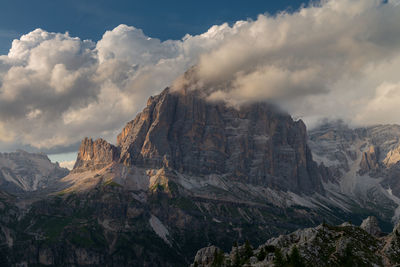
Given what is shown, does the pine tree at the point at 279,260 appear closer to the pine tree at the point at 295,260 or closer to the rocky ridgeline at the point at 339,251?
the rocky ridgeline at the point at 339,251

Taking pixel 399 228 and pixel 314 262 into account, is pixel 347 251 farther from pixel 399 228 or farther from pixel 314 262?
pixel 399 228

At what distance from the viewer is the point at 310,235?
193500 millimetres

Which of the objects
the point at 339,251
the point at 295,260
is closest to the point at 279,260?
the point at 295,260

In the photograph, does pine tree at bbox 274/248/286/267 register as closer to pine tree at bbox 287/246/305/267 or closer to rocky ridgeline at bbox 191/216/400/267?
→ rocky ridgeline at bbox 191/216/400/267

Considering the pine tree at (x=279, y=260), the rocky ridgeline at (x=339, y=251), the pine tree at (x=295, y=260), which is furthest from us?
the pine tree at (x=279, y=260)

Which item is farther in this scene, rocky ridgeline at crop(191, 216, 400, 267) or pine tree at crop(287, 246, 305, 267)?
rocky ridgeline at crop(191, 216, 400, 267)

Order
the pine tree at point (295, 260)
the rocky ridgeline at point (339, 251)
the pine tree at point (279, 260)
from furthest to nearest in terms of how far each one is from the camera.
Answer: the pine tree at point (279, 260) < the rocky ridgeline at point (339, 251) < the pine tree at point (295, 260)

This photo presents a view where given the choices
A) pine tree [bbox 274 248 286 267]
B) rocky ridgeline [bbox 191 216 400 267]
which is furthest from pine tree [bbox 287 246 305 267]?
pine tree [bbox 274 248 286 267]

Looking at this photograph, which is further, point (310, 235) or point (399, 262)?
point (310, 235)

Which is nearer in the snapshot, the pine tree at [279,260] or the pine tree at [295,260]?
the pine tree at [295,260]

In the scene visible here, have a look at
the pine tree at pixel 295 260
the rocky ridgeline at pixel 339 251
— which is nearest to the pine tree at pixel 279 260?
the rocky ridgeline at pixel 339 251

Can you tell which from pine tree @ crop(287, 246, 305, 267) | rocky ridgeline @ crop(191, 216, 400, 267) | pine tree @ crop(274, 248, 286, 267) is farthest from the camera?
pine tree @ crop(274, 248, 286, 267)

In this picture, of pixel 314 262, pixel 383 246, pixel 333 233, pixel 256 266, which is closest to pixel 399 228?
pixel 383 246

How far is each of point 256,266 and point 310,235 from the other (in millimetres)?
26692
